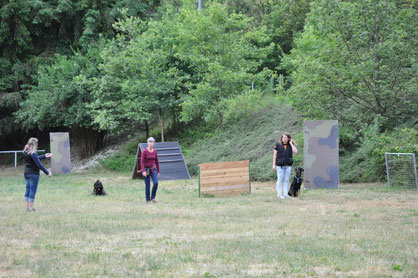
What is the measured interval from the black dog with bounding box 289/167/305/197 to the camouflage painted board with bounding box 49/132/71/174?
15530 millimetres

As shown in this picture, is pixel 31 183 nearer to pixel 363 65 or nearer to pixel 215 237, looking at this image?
pixel 215 237

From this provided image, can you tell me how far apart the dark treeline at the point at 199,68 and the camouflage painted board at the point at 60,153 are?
1.91 metres

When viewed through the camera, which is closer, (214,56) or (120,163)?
(214,56)

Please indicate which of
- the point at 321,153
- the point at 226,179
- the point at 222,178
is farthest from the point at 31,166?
the point at 321,153

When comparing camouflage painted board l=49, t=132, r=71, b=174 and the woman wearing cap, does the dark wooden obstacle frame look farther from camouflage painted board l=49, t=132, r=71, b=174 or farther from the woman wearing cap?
the woman wearing cap

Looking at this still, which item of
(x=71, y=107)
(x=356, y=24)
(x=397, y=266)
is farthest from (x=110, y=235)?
(x=71, y=107)

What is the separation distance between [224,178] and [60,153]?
14.0 m

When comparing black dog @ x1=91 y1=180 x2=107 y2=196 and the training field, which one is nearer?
the training field

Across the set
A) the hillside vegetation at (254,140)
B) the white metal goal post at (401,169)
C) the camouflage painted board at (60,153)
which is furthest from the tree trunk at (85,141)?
the white metal goal post at (401,169)

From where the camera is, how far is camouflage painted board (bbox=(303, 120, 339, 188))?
15.9 meters

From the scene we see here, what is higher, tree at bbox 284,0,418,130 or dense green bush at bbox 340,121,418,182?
tree at bbox 284,0,418,130

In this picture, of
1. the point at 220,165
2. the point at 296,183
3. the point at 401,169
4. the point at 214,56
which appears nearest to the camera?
the point at 296,183

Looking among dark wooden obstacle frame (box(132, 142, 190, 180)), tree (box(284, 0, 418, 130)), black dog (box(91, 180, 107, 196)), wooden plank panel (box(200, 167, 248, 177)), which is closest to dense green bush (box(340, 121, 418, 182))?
tree (box(284, 0, 418, 130))

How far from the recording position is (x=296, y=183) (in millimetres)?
13867
